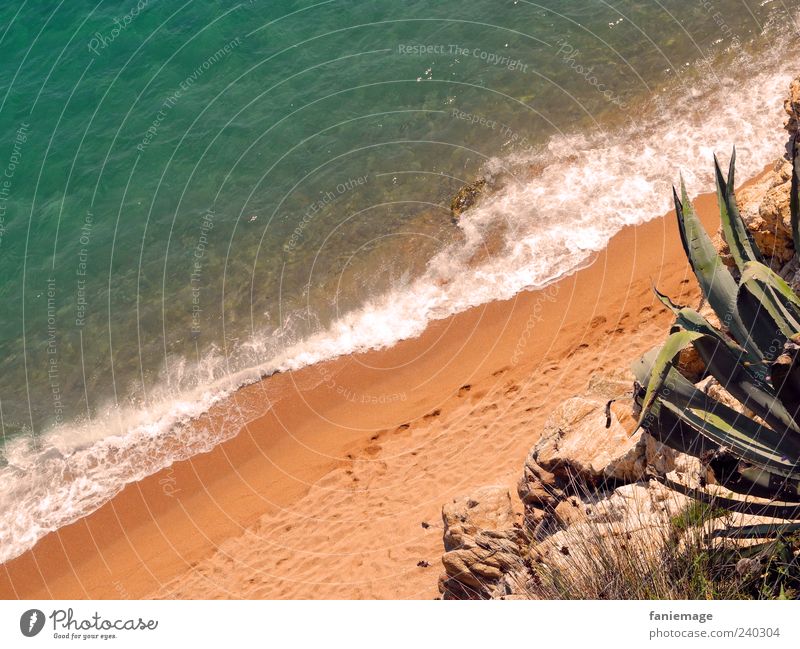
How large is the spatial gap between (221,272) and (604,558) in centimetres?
1104

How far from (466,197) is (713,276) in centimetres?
902

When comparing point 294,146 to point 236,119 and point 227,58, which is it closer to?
point 236,119

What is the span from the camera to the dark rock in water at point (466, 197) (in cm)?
1456

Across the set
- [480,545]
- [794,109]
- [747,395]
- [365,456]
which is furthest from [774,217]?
[365,456]

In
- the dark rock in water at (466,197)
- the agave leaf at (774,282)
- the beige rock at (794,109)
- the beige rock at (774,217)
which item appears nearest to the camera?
the agave leaf at (774,282)

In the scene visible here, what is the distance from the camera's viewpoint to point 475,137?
15875mm

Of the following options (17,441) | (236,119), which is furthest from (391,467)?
(236,119)

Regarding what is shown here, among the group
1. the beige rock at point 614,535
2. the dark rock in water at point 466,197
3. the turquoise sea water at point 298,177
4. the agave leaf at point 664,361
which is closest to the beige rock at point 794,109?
the turquoise sea water at point 298,177

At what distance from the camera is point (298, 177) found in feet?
53.1

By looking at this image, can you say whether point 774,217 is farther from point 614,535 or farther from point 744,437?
point 614,535

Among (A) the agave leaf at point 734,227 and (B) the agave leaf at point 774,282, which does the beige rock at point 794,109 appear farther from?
(B) the agave leaf at point 774,282

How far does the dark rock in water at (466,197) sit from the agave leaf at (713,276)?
850 cm
